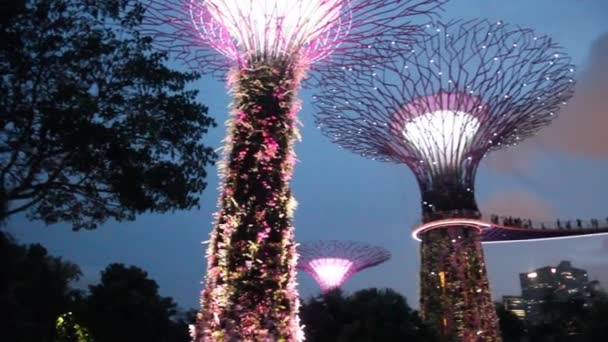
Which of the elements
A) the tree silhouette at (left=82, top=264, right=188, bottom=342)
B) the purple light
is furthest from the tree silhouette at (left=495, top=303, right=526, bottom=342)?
the tree silhouette at (left=82, top=264, right=188, bottom=342)

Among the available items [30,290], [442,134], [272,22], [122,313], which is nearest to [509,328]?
[442,134]

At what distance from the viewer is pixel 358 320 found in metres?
20.4

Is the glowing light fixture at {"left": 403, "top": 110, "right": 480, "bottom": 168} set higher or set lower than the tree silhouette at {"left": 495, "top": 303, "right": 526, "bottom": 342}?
higher

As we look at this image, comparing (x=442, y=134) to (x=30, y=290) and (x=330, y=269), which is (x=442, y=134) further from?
(x=330, y=269)

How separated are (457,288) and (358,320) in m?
7.48

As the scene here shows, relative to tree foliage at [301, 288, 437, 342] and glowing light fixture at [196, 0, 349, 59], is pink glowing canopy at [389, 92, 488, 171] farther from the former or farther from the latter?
glowing light fixture at [196, 0, 349, 59]

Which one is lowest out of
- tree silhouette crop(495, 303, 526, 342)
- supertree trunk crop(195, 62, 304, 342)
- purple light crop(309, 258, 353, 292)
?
supertree trunk crop(195, 62, 304, 342)

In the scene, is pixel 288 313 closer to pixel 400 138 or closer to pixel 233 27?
pixel 233 27

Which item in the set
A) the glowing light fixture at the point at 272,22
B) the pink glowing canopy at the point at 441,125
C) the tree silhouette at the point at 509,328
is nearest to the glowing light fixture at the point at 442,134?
the pink glowing canopy at the point at 441,125

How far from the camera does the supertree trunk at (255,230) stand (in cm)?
752

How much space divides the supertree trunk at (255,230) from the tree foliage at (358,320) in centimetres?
1274

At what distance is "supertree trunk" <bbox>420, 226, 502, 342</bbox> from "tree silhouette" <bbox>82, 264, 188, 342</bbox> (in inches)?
484

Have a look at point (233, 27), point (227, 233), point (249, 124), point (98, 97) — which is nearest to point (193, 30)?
point (233, 27)

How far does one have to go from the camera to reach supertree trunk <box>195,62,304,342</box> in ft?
24.7
